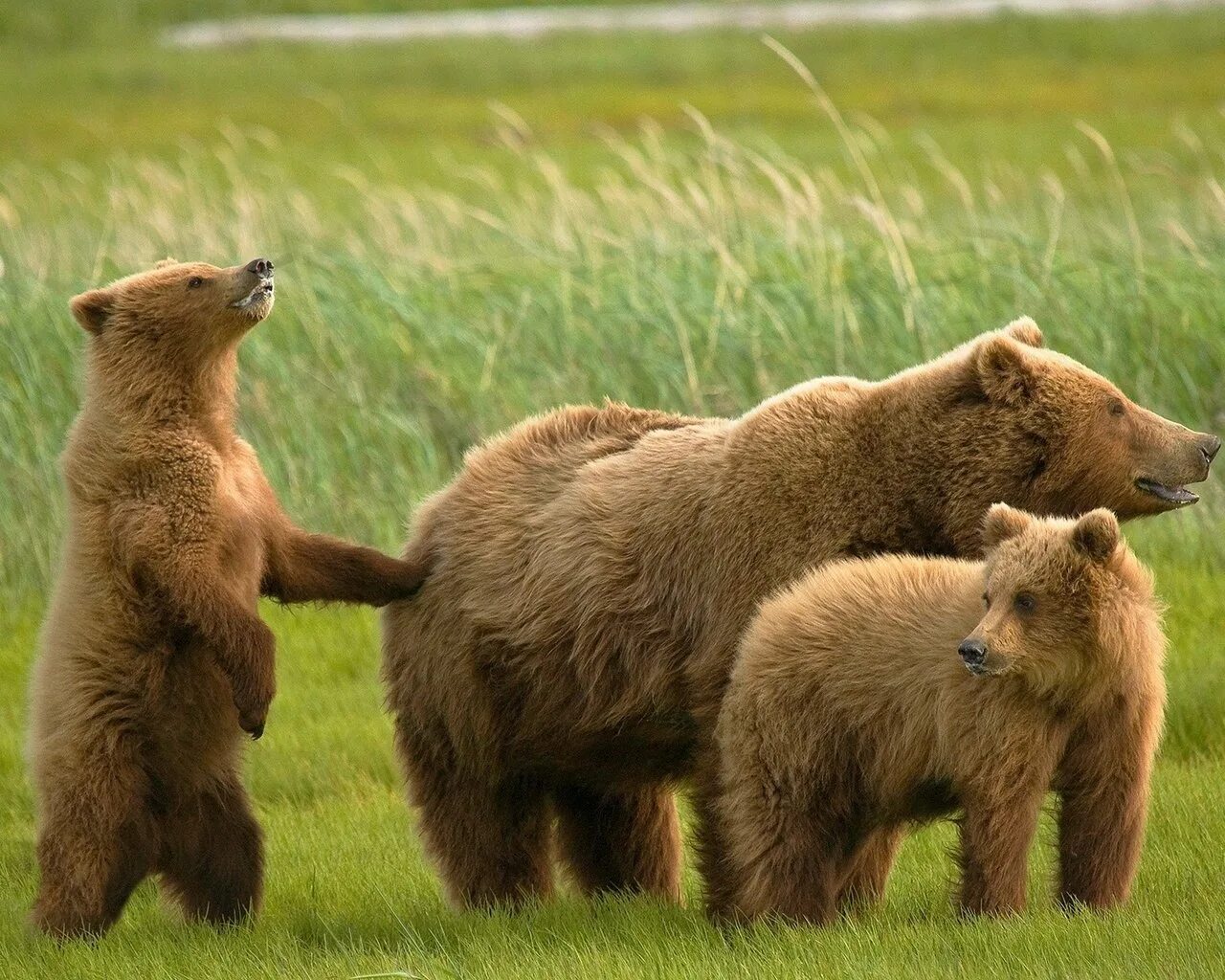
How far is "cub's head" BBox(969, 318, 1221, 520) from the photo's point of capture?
545 cm

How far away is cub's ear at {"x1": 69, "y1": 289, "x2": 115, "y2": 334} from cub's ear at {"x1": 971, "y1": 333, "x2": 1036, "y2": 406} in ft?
9.20

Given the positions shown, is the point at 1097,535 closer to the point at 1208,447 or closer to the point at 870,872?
the point at 1208,447

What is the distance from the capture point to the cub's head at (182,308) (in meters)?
6.07

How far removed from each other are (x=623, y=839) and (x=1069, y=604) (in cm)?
199

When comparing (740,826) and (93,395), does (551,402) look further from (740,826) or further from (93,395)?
(740,826)

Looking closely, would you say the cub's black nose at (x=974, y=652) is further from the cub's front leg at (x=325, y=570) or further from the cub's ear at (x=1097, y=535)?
the cub's front leg at (x=325, y=570)

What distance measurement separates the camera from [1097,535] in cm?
475

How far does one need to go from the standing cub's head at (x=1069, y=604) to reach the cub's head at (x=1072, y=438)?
1.93ft

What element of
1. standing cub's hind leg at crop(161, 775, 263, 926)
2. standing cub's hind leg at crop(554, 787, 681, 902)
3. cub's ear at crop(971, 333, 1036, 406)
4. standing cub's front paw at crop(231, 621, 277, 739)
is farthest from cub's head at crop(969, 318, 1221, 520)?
standing cub's hind leg at crop(161, 775, 263, 926)

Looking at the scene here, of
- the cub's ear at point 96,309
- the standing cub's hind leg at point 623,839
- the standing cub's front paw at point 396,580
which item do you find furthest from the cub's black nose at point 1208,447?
the cub's ear at point 96,309

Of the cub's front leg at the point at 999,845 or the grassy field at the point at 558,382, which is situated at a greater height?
the cub's front leg at the point at 999,845

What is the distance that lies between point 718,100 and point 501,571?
34.5m

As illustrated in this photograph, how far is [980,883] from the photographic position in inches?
188

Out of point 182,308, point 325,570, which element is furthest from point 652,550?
point 182,308
